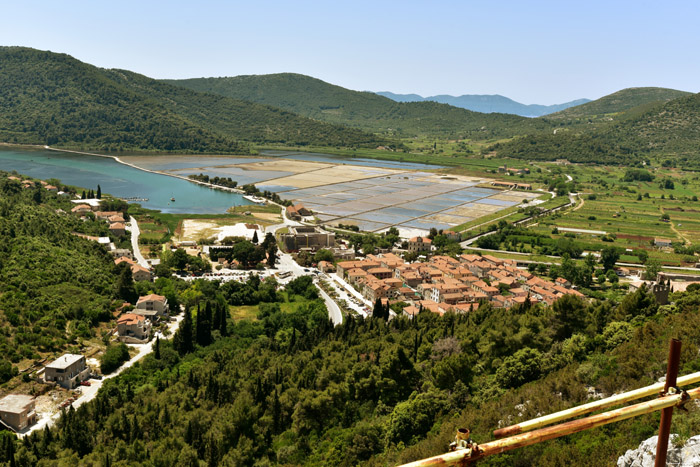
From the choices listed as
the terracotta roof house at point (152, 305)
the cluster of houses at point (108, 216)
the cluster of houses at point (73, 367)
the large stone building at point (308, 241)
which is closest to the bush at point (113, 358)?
the cluster of houses at point (73, 367)

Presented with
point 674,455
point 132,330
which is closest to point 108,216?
point 132,330

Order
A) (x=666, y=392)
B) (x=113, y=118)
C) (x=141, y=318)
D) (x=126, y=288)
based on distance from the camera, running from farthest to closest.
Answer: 1. (x=113, y=118)
2. (x=126, y=288)
3. (x=141, y=318)
4. (x=666, y=392)

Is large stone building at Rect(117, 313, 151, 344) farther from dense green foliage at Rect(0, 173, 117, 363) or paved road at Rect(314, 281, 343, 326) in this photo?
paved road at Rect(314, 281, 343, 326)

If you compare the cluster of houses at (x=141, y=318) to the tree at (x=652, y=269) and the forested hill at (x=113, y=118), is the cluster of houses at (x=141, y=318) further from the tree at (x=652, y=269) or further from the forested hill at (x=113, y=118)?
the forested hill at (x=113, y=118)

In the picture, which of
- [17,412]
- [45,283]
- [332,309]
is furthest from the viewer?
[332,309]

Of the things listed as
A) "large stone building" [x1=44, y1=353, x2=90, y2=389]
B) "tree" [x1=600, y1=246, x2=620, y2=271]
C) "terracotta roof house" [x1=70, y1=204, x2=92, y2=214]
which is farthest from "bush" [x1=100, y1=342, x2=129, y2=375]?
"tree" [x1=600, y1=246, x2=620, y2=271]

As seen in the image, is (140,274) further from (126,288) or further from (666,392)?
(666,392)
